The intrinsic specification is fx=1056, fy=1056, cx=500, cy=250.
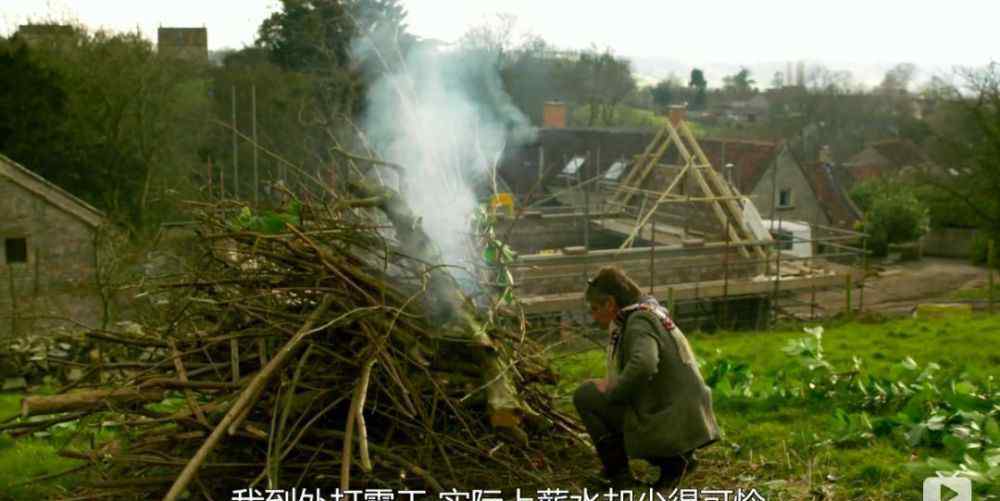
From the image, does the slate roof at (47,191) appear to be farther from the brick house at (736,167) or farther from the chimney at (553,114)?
the chimney at (553,114)

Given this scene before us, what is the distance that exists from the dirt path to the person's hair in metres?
18.6

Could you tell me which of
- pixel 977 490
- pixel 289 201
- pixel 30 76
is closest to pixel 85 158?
pixel 30 76

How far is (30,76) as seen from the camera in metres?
21.9

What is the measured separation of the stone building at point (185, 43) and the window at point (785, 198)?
67.4 feet

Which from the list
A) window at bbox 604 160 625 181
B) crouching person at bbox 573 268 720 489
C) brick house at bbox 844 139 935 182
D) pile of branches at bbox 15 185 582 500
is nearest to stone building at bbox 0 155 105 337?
window at bbox 604 160 625 181

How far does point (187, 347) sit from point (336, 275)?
94 cm

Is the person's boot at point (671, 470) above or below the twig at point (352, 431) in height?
below

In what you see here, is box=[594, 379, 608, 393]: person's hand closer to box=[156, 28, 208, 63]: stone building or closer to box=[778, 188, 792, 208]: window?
box=[156, 28, 208, 63]: stone building

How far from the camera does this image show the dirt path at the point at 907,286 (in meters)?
25.1

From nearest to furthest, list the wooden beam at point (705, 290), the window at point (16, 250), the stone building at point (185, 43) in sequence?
the wooden beam at point (705, 290), the window at point (16, 250), the stone building at point (185, 43)

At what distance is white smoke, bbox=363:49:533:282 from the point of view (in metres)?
6.61

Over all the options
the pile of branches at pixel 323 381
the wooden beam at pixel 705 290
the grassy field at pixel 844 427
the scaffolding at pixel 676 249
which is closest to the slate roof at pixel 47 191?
the scaffolding at pixel 676 249

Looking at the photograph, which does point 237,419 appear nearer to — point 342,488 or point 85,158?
point 342,488

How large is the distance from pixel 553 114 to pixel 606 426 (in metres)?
26.6
